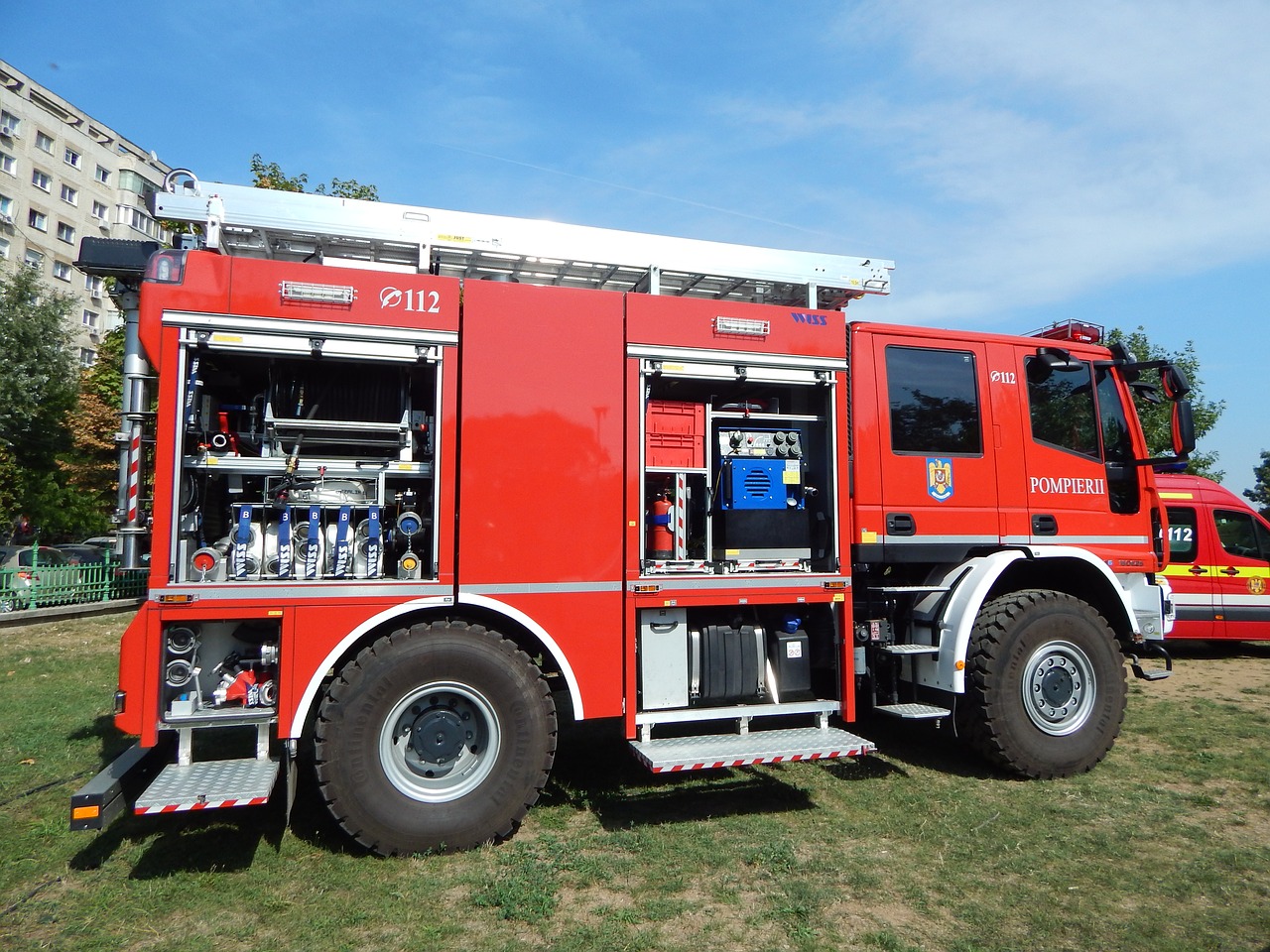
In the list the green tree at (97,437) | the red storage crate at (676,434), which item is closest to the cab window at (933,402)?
the red storage crate at (676,434)

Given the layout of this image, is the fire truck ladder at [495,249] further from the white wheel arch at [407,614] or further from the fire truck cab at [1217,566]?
the fire truck cab at [1217,566]

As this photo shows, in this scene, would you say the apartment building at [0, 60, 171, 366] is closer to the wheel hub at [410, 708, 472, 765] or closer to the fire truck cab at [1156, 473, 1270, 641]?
the wheel hub at [410, 708, 472, 765]

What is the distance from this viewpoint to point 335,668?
4723 mm

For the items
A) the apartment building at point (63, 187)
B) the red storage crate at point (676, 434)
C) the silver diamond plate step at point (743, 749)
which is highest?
the apartment building at point (63, 187)

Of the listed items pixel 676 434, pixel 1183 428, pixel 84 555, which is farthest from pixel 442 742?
pixel 84 555

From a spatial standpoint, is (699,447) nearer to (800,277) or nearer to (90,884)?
(800,277)

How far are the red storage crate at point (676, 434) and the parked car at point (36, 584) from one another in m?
14.4

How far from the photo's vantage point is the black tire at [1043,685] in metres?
5.90

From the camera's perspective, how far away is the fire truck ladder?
4.91m

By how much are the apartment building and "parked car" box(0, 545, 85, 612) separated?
29567mm

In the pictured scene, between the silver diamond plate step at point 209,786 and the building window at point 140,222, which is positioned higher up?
the building window at point 140,222

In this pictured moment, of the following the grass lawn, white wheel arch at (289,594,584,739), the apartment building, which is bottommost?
the grass lawn

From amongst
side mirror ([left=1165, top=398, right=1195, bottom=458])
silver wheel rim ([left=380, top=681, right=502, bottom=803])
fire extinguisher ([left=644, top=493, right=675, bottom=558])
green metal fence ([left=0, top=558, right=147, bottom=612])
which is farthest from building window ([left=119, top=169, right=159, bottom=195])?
side mirror ([left=1165, top=398, right=1195, bottom=458])

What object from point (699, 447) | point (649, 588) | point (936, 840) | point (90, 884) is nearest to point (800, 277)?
point (699, 447)
